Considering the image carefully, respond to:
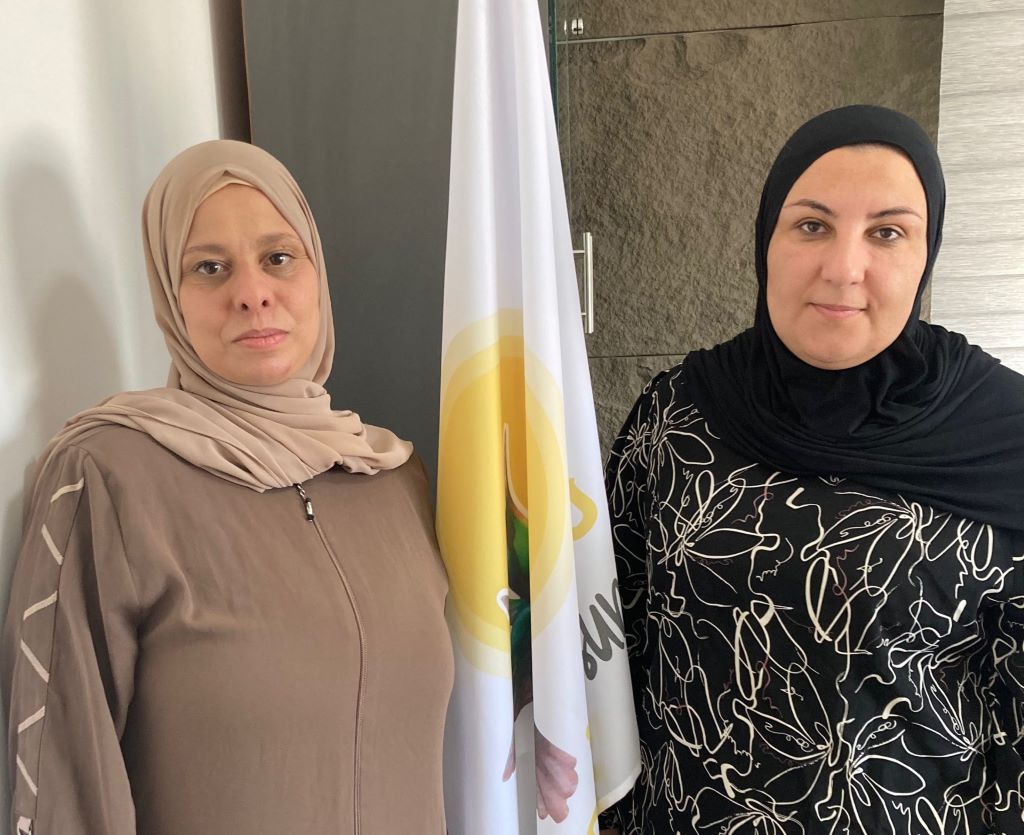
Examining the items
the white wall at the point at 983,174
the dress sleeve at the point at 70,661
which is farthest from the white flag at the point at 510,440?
the white wall at the point at 983,174

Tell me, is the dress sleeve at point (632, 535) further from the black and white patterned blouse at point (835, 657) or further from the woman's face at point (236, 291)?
the woman's face at point (236, 291)

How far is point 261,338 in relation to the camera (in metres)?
0.89

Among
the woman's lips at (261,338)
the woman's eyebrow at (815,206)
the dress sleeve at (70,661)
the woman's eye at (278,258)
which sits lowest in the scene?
the dress sleeve at (70,661)

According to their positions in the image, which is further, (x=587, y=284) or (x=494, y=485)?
(x=587, y=284)

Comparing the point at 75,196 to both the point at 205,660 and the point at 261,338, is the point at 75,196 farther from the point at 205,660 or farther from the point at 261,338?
the point at 205,660

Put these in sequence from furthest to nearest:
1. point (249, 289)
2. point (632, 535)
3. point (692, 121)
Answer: point (692, 121) → point (632, 535) → point (249, 289)

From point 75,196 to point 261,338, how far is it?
34 cm

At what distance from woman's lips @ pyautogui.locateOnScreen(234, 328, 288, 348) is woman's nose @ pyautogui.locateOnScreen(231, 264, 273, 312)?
0.03 meters

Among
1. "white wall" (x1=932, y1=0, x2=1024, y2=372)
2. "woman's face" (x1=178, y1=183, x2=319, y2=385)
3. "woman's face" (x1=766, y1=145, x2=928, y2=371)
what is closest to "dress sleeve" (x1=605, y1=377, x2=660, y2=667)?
"woman's face" (x1=766, y1=145, x2=928, y2=371)

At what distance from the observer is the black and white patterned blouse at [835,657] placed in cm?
92

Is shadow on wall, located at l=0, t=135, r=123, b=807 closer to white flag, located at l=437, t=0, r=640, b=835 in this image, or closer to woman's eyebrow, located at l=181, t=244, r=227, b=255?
woman's eyebrow, located at l=181, t=244, r=227, b=255

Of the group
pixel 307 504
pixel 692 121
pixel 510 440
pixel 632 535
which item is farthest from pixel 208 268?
pixel 692 121

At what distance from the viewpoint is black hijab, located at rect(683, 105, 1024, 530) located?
93 centimetres

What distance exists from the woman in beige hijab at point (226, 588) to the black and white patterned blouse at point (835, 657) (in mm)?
347
